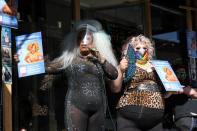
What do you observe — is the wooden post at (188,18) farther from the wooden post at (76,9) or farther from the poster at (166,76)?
the poster at (166,76)

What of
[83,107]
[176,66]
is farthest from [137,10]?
[83,107]

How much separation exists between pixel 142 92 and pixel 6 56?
123 centimetres

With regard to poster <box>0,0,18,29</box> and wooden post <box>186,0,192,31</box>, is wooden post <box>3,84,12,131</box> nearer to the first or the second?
poster <box>0,0,18,29</box>

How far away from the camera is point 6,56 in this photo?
423 centimetres

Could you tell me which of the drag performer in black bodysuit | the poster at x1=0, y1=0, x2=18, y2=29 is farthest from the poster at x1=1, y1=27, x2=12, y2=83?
the drag performer in black bodysuit

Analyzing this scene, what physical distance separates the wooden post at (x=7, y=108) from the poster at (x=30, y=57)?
0.27m

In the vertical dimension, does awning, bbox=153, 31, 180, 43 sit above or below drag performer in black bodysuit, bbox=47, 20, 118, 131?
above

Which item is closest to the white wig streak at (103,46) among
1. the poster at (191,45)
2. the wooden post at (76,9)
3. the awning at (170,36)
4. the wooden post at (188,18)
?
the wooden post at (76,9)

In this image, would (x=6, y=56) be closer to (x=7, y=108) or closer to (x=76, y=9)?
(x=7, y=108)

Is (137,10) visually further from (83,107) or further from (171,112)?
(83,107)

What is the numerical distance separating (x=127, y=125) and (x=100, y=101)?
34 cm

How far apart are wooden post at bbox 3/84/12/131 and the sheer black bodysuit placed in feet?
2.11

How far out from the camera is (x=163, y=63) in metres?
4.48

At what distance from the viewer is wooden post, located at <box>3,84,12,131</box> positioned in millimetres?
4344
